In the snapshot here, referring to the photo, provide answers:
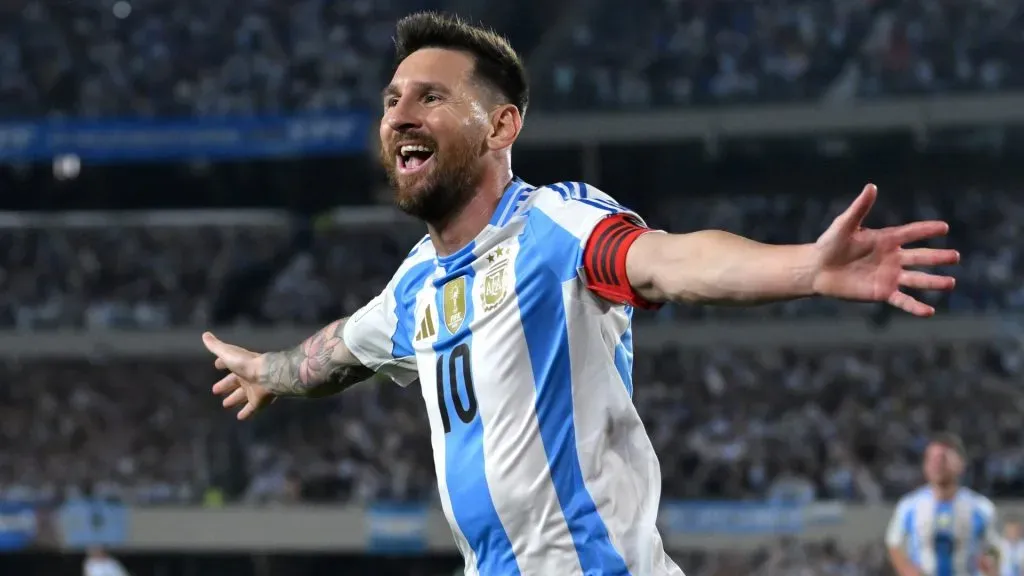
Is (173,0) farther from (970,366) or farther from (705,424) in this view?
(970,366)

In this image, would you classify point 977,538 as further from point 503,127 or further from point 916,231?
point 916,231

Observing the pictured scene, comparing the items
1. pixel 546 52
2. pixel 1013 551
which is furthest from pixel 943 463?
pixel 546 52

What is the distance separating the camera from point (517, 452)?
11.4 ft

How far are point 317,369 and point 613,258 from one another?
5.47 feet

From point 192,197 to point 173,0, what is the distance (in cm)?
311

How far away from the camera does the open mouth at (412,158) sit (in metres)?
3.73

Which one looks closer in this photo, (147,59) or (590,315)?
(590,315)

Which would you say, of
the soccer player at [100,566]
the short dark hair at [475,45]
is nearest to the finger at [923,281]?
the short dark hair at [475,45]

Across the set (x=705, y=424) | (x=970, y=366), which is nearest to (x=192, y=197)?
(x=705, y=424)

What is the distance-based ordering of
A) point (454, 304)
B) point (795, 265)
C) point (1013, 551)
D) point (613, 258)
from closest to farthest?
point (795, 265) < point (613, 258) < point (454, 304) < point (1013, 551)

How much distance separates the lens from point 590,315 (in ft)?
11.4

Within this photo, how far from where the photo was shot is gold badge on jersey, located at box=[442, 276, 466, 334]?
3664 millimetres

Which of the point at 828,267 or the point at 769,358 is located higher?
the point at 769,358

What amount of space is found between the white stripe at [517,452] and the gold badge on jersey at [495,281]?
0.01 metres
